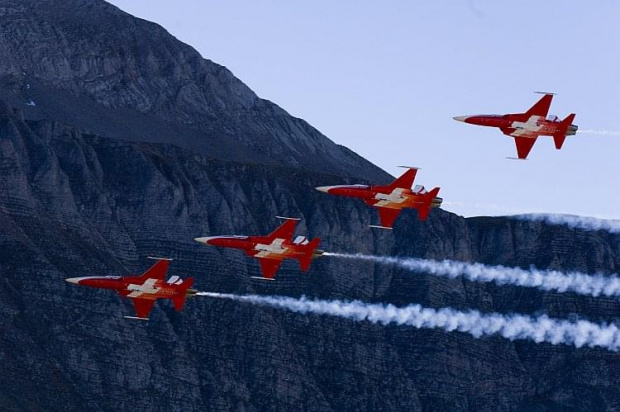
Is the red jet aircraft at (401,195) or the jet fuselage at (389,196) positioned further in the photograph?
the jet fuselage at (389,196)

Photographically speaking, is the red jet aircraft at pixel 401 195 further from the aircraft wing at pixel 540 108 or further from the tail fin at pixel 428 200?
the aircraft wing at pixel 540 108

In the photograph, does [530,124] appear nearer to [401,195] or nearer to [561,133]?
[561,133]

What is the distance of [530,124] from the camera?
7096 inches

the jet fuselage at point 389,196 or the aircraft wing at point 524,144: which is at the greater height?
the aircraft wing at point 524,144

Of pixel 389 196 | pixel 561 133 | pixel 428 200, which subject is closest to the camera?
pixel 561 133

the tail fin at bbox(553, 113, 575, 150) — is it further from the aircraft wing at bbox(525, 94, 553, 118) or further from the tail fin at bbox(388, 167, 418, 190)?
the tail fin at bbox(388, 167, 418, 190)

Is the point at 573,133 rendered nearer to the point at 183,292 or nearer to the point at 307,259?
the point at 307,259

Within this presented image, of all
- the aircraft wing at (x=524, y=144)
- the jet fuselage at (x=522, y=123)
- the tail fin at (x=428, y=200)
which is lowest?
the tail fin at (x=428, y=200)

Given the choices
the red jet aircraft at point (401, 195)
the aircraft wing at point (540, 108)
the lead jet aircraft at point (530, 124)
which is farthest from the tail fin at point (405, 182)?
the aircraft wing at point (540, 108)

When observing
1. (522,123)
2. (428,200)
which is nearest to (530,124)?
(522,123)

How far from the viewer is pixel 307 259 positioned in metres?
198

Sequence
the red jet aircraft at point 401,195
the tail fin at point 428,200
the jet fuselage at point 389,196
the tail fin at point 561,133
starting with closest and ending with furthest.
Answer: the tail fin at point 561,133
the tail fin at point 428,200
the red jet aircraft at point 401,195
the jet fuselage at point 389,196

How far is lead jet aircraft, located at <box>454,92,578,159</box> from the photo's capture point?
179 m

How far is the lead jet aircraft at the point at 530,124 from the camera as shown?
586ft
